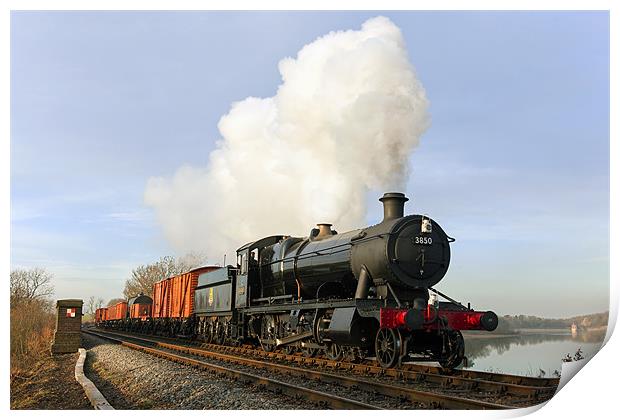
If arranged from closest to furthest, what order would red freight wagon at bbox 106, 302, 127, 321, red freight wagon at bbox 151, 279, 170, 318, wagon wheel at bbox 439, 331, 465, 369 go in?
wagon wheel at bbox 439, 331, 465, 369
red freight wagon at bbox 151, 279, 170, 318
red freight wagon at bbox 106, 302, 127, 321

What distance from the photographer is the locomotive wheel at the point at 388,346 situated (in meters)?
9.80

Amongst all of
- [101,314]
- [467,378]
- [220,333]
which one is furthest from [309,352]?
[101,314]

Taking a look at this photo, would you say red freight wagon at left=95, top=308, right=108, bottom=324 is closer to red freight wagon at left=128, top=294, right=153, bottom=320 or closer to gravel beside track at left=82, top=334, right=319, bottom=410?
red freight wagon at left=128, top=294, right=153, bottom=320

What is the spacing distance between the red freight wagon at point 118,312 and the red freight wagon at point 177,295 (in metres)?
9.79

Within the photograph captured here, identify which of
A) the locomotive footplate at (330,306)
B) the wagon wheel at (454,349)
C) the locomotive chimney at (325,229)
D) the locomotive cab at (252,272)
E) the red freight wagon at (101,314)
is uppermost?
the locomotive chimney at (325,229)

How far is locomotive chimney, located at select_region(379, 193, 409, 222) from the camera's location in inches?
438

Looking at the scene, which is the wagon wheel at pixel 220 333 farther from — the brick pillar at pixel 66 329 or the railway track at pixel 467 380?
the railway track at pixel 467 380

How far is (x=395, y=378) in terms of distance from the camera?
9773 millimetres

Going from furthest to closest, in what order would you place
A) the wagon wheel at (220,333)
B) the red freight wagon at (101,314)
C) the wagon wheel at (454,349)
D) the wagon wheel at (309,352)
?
the red freight wagon at (101,314), the wagon wheel at (220,333), the wagon wheel at (309,352), the wagon wheel at (454,349)

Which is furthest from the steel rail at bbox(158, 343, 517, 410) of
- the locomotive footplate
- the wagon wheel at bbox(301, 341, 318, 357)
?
the wagon wheel at bbox(301, 341, 318, 357)

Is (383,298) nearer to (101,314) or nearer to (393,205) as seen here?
(393,205)

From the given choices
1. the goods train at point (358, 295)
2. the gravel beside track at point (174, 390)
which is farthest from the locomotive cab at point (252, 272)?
the gravel beside track at point (174, 390)

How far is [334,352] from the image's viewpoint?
12148 mm

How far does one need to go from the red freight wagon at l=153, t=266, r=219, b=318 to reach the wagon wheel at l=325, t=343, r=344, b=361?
12479 millimetres
